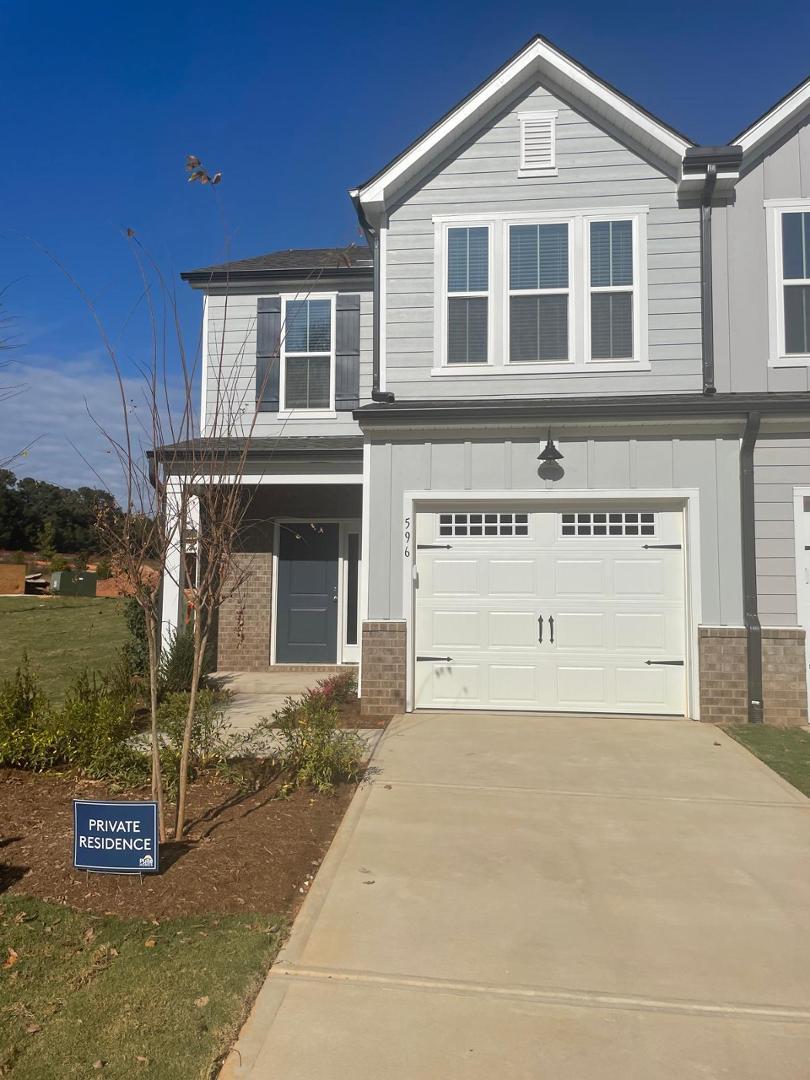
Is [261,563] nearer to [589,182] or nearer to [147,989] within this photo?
[589,182]

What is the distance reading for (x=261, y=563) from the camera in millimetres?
11992

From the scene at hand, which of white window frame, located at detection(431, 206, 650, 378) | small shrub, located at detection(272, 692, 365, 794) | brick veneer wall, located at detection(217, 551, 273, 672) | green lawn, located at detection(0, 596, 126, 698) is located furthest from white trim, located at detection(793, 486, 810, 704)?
green lawn, located at detection(0, 596, 126, 698)

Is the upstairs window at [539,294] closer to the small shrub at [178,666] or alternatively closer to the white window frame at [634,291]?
the white window frame at [634,291]

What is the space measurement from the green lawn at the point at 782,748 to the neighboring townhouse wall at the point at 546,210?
3718 millimetres

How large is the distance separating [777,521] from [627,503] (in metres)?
1.58

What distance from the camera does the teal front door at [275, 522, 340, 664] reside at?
39.1 ft

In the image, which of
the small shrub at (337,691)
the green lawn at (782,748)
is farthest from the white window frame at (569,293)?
the green lawn at (782,748)

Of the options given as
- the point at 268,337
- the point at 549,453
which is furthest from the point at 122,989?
the point at 268,337

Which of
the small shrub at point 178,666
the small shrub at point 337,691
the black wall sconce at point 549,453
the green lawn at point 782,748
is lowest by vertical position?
the green lawn at point 782,748

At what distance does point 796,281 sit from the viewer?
8391 millimetres

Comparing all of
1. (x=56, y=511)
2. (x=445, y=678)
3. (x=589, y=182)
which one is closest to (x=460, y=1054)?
(x=445, y=678)

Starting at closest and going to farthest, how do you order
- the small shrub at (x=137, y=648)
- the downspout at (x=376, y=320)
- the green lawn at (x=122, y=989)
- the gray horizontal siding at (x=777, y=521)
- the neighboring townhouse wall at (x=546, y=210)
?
1. the green lawn at (x=122, y=989)
2. the gray horizontal siding at (x=777, y=521)
3. the neighboring townhouse wall at (x=546, y=210)
4. the downspout at (x=376, y=320)
5. the small shrub at (x=137, y=648)

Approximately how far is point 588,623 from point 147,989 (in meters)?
6.17

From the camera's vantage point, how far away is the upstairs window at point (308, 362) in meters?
11.4
